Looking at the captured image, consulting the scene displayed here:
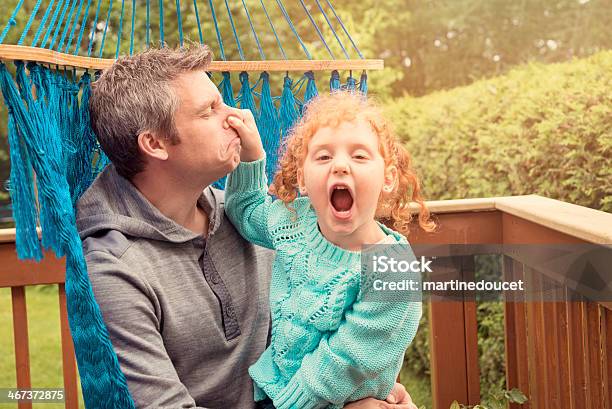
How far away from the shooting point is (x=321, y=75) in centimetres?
661

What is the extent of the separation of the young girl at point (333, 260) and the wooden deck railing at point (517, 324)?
51cm

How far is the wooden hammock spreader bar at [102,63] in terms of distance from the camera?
4.94ft

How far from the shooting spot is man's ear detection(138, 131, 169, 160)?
5.50 ft

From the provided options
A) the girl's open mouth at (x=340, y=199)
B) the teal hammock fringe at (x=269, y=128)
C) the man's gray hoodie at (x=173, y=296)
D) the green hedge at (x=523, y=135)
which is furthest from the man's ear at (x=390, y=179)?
the green hedge at (x=523, y=135)

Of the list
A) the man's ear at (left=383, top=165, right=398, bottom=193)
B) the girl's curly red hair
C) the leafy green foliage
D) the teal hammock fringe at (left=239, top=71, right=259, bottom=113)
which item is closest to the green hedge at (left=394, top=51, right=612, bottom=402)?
the leafy green foliage

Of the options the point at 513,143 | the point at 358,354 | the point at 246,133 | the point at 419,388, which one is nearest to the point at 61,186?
the point at 246,133

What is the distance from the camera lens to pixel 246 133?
68.3 inches

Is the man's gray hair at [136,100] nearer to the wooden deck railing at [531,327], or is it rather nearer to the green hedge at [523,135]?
the wooden deck railing at [531,327]

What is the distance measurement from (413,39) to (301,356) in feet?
20.2

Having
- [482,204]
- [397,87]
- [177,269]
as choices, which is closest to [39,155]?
[177,269]

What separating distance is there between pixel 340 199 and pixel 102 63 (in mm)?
688

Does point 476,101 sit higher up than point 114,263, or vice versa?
point 476,101

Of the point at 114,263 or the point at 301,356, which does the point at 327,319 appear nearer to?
the point at 301,356

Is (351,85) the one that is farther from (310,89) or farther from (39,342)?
(39,342)
